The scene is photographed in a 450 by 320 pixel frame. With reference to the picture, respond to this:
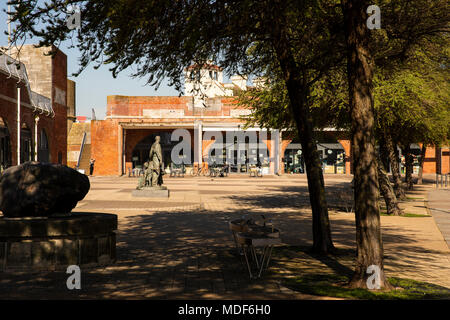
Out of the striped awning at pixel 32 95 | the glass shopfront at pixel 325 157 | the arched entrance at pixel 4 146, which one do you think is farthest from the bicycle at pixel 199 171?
the arched entrance at pixel 4 146

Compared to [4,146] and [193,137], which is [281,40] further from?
[193,137]

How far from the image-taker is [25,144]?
90.8ft

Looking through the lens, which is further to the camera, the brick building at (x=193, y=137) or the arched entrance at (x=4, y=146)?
the brick building at (x=193, y=137)

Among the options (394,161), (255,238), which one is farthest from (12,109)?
(255,238)

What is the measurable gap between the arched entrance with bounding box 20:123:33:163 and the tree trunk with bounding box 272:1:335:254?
849 inches

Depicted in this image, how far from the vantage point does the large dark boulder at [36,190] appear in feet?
23.8

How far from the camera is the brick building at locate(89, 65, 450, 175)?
143 ft

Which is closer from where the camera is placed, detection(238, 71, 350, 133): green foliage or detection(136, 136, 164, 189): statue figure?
detection(238, 71, 350, 133): green foliage

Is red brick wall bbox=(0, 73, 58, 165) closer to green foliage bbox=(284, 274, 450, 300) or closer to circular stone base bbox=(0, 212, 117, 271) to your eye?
circular stone base bbox=(0, 212, 117, 271)

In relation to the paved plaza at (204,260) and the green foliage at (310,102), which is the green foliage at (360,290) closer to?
the paved plaza at (204,260)

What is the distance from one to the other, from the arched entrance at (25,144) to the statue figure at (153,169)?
9.49m

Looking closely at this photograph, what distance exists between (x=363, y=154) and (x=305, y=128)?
2.16 meters

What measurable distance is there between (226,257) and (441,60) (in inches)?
353

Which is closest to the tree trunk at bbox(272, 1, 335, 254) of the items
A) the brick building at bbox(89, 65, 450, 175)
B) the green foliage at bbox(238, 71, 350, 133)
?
the green foliage at bbox(238, 71, 350, 133)
